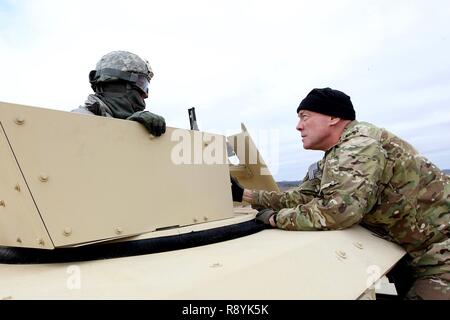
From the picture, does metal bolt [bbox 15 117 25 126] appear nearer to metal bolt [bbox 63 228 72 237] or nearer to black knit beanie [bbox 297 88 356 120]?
metal bolt [bbox 63 228 72 237]

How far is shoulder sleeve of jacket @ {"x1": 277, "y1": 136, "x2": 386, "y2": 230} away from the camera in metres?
2.30

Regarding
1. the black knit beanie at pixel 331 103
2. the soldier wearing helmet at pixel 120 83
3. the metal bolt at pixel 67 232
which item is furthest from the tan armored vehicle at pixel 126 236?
the black knit beanie at pixel 331 103

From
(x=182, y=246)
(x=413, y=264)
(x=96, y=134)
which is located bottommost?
(x=413, y=264)

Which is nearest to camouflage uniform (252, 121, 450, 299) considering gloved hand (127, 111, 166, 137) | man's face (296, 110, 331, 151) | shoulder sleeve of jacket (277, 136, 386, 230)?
shoulder sleeve of jacket (277, 136, 386, 230)

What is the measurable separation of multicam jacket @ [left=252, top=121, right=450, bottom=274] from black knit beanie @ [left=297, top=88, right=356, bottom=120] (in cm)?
13

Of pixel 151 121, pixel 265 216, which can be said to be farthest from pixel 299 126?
pixel 151 121

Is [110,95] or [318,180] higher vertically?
[110,95]

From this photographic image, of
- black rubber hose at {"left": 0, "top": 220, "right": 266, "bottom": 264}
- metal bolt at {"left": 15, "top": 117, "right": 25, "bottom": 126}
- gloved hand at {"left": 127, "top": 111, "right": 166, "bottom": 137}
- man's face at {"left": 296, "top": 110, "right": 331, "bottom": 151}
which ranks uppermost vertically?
metal bolt at {"left": 15, "top": 117, "right": 25, "bottom": 126}

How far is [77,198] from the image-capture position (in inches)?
71.4

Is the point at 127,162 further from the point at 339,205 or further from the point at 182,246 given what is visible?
the point at 339,205
